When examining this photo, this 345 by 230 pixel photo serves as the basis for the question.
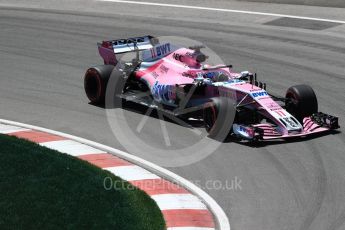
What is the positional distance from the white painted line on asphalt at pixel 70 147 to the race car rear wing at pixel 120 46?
11.2 feet

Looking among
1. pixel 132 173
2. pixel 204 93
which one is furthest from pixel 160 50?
pixel 132 173

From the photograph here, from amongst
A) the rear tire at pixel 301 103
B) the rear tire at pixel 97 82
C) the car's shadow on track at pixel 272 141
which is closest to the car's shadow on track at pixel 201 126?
the car's shadow on track at pixel 272 141

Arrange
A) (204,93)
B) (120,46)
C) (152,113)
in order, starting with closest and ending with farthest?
(204,93) < (152,113) < (120,46)

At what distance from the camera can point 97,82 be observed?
16125 mm

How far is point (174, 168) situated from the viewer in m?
12.7

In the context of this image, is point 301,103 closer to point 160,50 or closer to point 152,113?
point 152,113

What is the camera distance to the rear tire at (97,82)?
1599cm

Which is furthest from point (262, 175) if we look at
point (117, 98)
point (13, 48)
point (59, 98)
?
point (13, 48)

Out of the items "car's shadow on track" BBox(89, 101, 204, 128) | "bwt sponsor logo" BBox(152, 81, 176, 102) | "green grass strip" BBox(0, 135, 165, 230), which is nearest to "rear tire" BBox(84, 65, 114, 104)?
"car's shadow on track" BBox(89, 101, 204, 128)

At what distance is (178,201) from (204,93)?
3876mm

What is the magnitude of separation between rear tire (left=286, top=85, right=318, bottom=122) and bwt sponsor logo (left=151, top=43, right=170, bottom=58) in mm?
2802

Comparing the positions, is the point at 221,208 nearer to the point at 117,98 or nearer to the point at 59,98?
the point at 117,98

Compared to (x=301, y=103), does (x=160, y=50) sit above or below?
above

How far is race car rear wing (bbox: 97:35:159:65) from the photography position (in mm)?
16797
